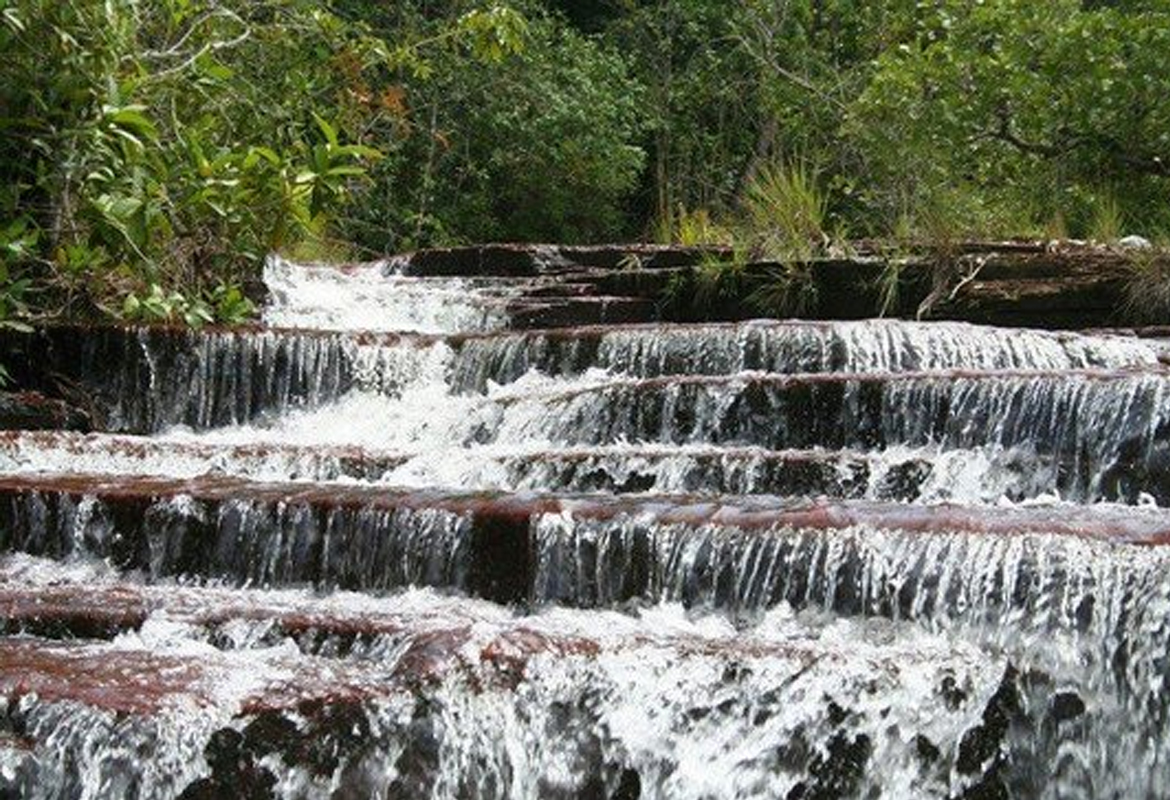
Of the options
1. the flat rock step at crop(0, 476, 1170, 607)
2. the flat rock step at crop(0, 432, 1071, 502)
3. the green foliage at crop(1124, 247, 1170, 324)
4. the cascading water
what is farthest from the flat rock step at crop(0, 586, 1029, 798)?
the green foliage at crop(1124, 247, 1170, 324)

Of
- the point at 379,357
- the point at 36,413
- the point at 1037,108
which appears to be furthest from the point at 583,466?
the point at 1037,108

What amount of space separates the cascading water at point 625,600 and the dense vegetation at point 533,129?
1717mm

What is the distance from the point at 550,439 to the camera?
6.71 metres

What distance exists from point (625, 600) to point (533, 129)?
14.0 m

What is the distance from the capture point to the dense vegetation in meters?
7.36

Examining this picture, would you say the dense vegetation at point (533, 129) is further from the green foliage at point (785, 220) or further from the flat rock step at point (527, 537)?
the flat rock step at point (527, 537)

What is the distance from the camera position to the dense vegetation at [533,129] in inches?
290

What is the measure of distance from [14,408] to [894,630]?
4.81 meters

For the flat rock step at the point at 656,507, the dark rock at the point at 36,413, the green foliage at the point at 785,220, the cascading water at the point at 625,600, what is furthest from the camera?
the green foliage at the point at 785,220

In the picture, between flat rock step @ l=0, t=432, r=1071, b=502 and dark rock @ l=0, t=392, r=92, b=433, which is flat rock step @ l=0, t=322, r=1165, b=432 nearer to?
dark rock @ l=0, t=392, r=92, b=433

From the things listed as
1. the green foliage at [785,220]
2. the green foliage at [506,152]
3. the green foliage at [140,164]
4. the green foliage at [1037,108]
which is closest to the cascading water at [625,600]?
the green foliage at [140,164]

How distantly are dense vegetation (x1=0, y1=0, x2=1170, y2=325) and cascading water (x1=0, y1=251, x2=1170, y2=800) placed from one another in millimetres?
1717

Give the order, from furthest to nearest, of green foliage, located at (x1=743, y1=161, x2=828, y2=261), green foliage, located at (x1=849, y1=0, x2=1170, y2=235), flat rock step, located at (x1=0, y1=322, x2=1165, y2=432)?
green foliage, located at (x1=849, y1=0, x2=1170, y2=235) < green foliage, located at (x1=743, y1=161, x2=828, y2=261) < flat rock step, located at (x1=0, y1=322, x2=1165, y2=432)

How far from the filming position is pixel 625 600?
15.0 feet
